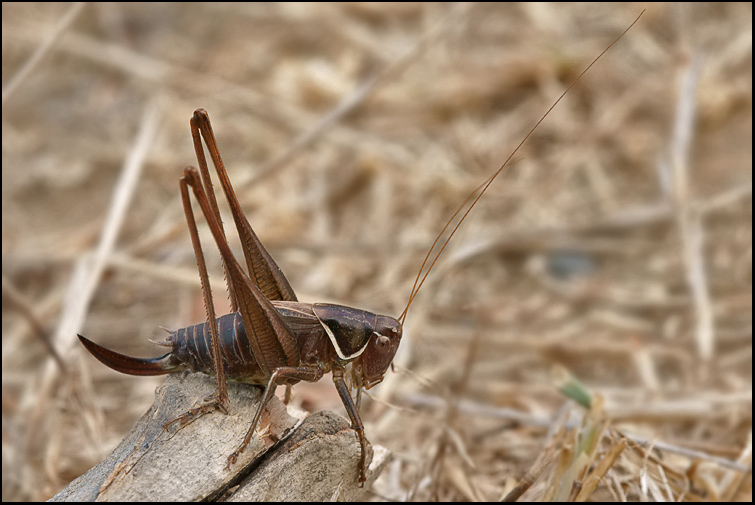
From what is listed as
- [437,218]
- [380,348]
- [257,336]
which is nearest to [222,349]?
[257,336]

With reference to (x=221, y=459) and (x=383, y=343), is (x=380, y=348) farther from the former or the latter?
(x=221, y=459)

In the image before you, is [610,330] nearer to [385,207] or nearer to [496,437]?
[496,437]

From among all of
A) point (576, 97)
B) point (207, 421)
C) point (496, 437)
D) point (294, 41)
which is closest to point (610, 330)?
point (496, 437)

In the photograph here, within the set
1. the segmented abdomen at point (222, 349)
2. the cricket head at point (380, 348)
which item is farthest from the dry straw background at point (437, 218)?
the segmented abdomen at point (222, 349)

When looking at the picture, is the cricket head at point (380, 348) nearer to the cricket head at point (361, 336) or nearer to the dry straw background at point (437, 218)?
the cricket head at point (361, 336)

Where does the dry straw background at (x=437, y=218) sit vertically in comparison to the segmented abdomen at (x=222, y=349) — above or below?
above
